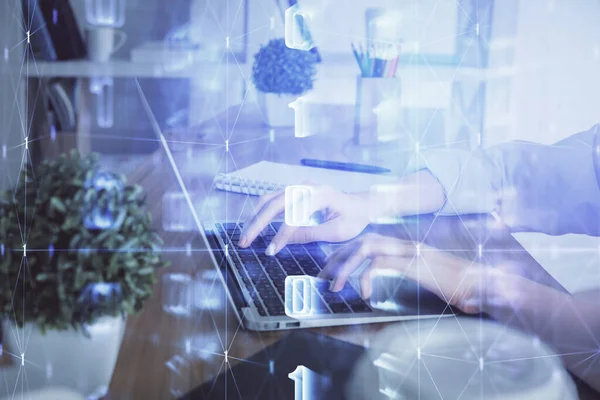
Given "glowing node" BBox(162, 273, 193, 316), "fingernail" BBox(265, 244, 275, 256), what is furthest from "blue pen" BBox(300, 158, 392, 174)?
"glowing node" BBox(162, 273, 193, 316)

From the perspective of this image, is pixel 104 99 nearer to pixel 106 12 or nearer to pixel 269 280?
pixel 106 12

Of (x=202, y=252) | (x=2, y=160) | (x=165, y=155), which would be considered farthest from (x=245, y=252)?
(x=2, y=160)

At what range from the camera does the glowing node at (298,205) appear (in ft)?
2.66

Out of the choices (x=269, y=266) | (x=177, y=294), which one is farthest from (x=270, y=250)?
(x=177, y=294)

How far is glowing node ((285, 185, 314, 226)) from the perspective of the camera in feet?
2.66

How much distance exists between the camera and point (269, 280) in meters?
0.80

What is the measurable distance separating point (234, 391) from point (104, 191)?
347mm

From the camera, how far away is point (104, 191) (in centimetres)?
78

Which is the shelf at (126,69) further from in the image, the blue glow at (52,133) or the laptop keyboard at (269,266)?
the laptop keyboard at (269,266)

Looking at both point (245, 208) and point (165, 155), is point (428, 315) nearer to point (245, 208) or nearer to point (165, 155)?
point (245, 208)

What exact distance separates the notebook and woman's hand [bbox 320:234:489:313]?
0.27ft

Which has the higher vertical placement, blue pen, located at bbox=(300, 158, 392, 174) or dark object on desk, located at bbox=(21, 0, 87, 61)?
dark object on desk, located at bbox=(21, 0, 87, 61)

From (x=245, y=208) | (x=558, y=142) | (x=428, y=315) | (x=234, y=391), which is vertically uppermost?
(x=558, y=142)

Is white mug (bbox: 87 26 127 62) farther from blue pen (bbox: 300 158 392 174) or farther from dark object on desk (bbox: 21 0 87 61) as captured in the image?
blue pen (bbox: 300 158 392 174)
